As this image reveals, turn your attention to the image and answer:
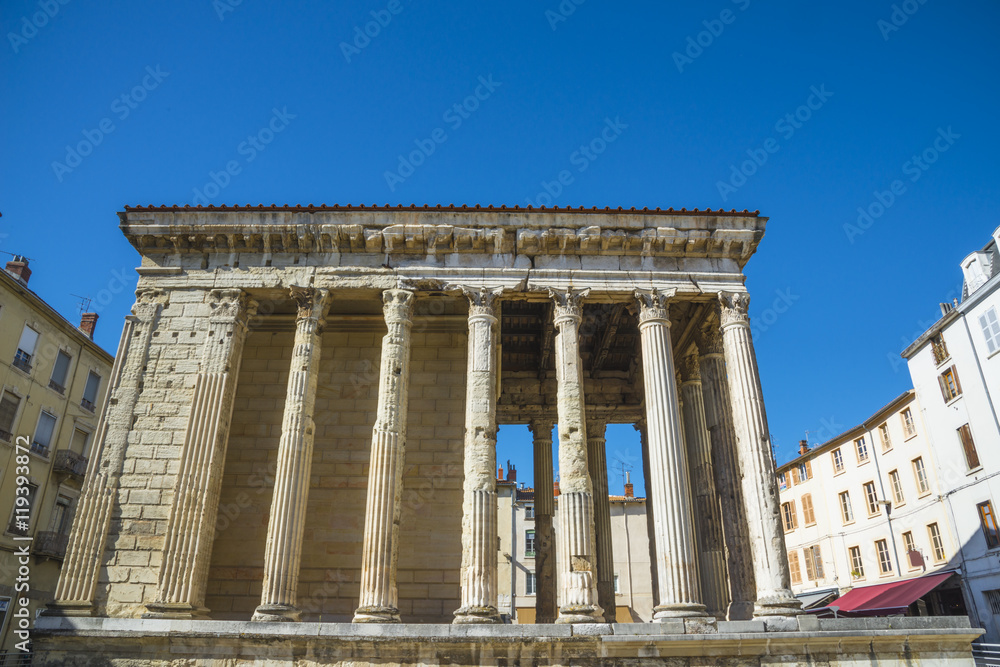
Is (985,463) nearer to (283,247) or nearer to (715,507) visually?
(715,507)

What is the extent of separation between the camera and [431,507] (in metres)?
13.8

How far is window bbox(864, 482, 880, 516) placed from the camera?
26.2m

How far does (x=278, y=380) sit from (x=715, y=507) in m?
9.91

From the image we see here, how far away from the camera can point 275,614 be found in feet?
35.3

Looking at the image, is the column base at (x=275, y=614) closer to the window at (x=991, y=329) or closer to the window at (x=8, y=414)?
the window at (x=8, y=414)

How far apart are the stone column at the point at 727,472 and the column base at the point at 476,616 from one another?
4856 mm

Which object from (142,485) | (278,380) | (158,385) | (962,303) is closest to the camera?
(142,485)

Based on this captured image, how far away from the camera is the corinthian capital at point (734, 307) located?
522 inches

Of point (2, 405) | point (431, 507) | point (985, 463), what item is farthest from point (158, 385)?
point (985, 463)

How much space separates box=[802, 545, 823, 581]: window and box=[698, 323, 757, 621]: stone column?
18854 millimetres

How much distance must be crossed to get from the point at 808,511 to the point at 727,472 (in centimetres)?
2030

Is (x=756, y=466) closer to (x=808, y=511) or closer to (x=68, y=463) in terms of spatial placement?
(x=68, y=463)

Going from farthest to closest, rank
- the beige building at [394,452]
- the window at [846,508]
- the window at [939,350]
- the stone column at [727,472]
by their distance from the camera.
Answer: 1. the window at [846,508]
2. the window at [939,350]
3. the stone column at [727,472]
4. the beige building at [394,452]

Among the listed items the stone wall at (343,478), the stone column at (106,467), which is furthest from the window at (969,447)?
the stone column at (106,467)
